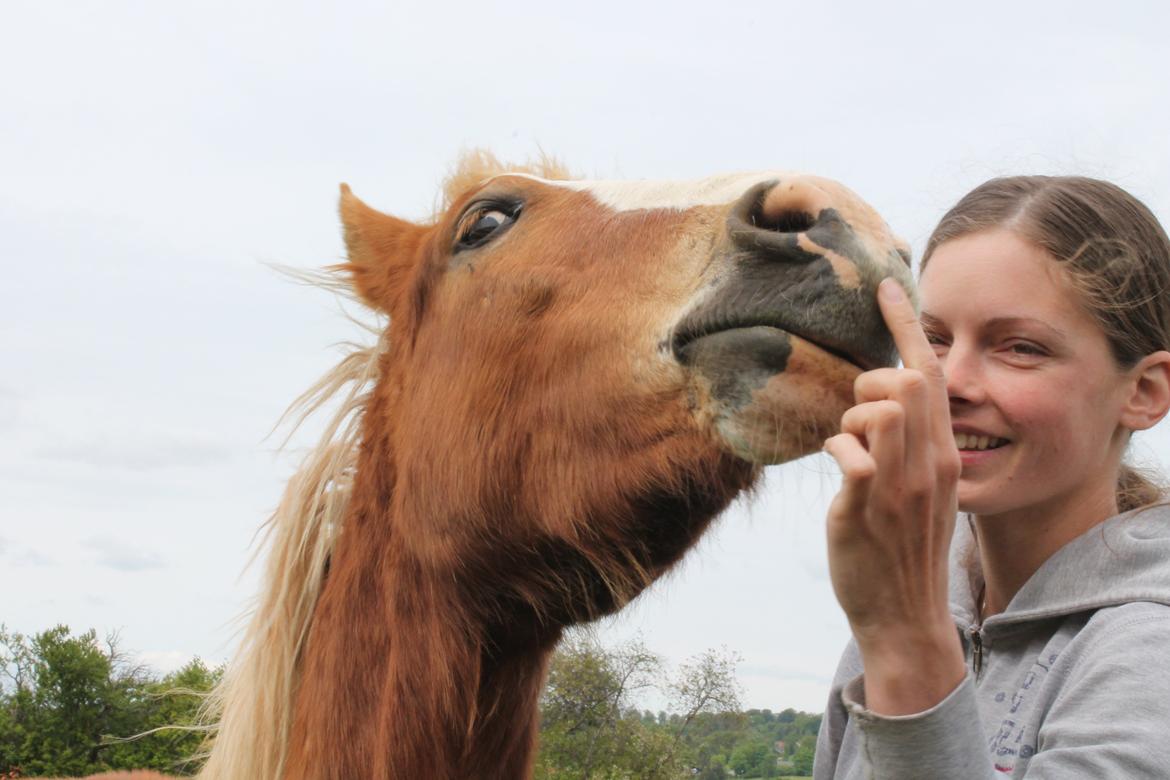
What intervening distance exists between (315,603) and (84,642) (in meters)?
16.6

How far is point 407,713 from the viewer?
254 cm

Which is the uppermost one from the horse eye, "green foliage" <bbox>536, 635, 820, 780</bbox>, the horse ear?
the horse ear

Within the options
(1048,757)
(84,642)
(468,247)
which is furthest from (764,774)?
(84,642)

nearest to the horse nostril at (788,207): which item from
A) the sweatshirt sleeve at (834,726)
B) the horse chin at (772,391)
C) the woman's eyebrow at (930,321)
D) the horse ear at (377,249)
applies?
the horse chin at (772,391)

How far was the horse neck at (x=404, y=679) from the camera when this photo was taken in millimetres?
2529

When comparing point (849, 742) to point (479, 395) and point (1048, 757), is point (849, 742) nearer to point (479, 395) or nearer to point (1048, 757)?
point (1048, 757)

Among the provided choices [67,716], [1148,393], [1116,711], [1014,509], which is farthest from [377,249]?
[67,716]

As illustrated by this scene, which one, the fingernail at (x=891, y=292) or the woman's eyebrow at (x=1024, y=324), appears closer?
the fingernail at (x=891, y=292)

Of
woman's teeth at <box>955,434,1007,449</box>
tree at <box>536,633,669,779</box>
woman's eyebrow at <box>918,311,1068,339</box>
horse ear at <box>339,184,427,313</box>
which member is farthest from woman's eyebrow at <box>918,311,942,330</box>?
tree at <box>536,633,669,779</box>

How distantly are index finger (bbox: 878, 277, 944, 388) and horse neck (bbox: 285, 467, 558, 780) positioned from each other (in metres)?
1.41

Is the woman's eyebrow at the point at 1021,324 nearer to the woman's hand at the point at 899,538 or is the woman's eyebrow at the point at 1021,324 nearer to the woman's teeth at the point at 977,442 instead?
the woman's teeth at the point at 977,442

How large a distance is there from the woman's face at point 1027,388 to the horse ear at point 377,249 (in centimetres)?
180

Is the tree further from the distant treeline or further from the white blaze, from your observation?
the white blaze

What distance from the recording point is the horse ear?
3.23 meters
